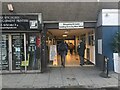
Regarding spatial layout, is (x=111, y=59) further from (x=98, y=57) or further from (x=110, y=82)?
(x=110, y=82)

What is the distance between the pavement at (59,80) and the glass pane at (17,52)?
90 centimetres

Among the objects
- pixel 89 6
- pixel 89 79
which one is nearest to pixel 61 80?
pixel 89 79

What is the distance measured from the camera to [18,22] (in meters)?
15.0

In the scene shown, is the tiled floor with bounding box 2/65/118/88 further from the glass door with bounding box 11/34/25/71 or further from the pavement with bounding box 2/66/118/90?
the glass door with bounding box 11/34/25/71

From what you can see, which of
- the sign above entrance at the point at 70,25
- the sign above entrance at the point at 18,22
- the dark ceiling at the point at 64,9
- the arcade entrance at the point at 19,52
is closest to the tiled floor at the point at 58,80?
the arcade entrance at the point at 19,52

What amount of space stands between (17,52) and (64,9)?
147 inches

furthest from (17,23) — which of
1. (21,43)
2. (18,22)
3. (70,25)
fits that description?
(70,25)

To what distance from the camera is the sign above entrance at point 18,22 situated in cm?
1494

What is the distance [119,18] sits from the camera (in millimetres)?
15648

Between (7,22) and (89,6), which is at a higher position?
(89,6)

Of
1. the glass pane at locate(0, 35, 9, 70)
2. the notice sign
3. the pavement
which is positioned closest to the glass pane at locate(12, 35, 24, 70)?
the glass pane at locate(0, 35, 9, 70)

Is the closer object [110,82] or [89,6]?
[110,82]

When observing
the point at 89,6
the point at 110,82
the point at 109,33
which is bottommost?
the point at 110,82

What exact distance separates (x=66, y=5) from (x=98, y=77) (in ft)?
15.4
